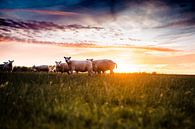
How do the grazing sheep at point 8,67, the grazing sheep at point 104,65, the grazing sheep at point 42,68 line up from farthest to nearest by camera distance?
the grazing sheep at point 42,68, the grazing sheep at point 8,67, the grazing sheep at point 104,65

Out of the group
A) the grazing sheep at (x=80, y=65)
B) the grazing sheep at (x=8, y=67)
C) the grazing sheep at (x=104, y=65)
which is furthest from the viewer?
the grazing sheep at (x=8, y=67)

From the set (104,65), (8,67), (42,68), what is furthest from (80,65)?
(42,68)

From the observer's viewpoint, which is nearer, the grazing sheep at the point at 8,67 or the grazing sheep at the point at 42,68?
the grazing sheep at the point at 8,67

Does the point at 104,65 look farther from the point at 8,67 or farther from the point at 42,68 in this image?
the point at 42,68

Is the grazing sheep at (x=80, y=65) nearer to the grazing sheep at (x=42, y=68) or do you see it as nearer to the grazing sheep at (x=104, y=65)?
the grazing sheep at (x=104, y=65)

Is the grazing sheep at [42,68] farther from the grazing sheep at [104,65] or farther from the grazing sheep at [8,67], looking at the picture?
the grazing sheep at [104,65]

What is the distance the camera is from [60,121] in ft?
20.3

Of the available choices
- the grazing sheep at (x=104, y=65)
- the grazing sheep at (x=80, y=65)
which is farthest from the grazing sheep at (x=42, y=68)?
the grazing sheep at (x=80, y=65)

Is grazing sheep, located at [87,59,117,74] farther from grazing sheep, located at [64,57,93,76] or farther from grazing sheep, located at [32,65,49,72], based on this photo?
grazing sheep, located at [32,65,49,72]

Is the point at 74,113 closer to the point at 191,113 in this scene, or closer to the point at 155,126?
the point at 155,126

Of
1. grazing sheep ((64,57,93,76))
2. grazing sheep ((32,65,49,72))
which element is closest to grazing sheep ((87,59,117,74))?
grazing sheep ((64,57,93,76))

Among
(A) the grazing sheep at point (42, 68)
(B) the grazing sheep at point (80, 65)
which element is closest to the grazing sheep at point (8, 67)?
(A) the grazing sheep at point (42, 68)

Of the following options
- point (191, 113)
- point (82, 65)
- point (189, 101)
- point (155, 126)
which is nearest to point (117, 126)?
point (155, 126)

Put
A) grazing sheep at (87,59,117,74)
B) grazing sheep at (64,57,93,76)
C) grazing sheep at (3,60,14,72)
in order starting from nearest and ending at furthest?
grazing sheep at (64,57,93,76) → grazing sheep at (87,59,117,74) → grazing sheep at (3,60,14,72)
